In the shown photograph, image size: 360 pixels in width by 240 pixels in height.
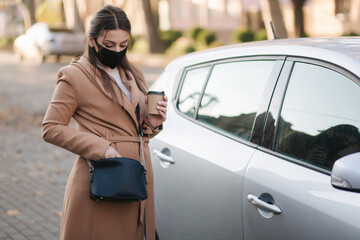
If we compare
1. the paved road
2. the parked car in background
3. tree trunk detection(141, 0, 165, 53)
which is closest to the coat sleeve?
the paved road

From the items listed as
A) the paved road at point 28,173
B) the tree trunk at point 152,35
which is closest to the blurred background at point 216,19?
the tree trunk at point 152,35

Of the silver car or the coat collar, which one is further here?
the coat collar

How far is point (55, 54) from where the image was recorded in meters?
25.7

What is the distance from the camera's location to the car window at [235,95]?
3.14m

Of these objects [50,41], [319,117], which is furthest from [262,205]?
[50,41]

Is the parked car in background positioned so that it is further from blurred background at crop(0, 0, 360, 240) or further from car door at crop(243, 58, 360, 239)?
car door at crop(243, 58, 360, 239)

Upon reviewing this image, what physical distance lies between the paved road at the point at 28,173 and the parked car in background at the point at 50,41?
1020 cm

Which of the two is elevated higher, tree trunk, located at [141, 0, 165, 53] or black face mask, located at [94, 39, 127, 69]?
black face mask, located at [94, 39, 127, 69]

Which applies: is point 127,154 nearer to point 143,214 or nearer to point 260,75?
point 143,214

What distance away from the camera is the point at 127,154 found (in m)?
2.83

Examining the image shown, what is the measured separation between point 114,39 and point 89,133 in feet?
1.58

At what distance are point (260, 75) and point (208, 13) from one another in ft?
133

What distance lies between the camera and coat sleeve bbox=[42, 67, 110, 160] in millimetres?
2719

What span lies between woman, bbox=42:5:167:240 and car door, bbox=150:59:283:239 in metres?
0.45
